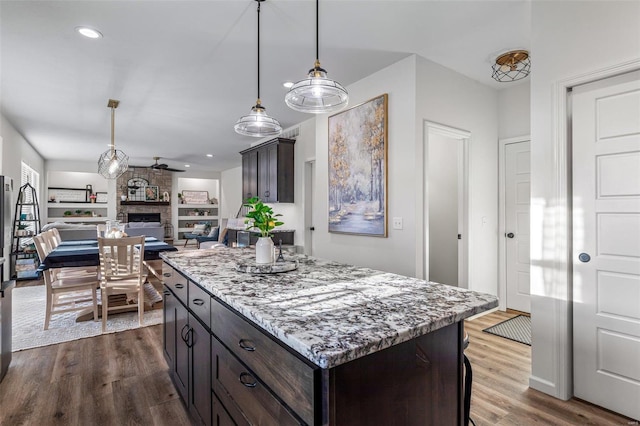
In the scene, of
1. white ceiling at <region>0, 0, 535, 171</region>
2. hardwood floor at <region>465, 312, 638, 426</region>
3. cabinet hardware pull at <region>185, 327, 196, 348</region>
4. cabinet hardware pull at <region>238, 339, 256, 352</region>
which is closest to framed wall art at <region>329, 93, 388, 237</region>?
white ceiling at <region>0, 0, 535, 171</region>

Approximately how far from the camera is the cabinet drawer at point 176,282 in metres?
1.91

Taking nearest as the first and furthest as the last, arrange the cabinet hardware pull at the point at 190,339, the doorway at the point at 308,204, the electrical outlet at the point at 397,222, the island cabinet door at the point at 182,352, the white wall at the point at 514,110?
the cabinet hardware pull at the point at 190,339 → the island cabinet door at the point at 182,352 → the electrical outlet at the point at 397,222 → the white wall at the point at 514,110 → the doorway at the point at 308,204

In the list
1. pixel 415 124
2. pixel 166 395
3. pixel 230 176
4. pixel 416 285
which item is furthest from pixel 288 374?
pixel 230 176

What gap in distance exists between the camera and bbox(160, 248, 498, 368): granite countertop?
0.87 metres

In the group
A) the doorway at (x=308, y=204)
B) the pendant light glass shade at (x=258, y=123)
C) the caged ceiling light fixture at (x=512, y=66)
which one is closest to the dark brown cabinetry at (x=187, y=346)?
the pendant light glass shade at (x=258, y=123)

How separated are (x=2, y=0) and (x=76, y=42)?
0.59 m

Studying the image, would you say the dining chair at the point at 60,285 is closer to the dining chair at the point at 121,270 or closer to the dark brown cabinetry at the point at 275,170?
the dining chair at the point at 121,270

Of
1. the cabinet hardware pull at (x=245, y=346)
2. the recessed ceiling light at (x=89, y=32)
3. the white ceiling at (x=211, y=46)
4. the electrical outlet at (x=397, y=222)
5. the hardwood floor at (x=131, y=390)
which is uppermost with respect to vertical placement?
the white ceiling at (x=211, y=46)

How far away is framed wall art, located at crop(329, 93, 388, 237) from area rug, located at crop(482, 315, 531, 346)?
59.2 inches

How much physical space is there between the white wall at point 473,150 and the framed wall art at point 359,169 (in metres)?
0.36

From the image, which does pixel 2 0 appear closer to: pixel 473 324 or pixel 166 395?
pixel 166 395

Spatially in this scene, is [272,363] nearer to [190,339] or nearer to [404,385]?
[404,385]

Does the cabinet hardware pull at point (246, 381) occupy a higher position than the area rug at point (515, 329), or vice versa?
the cabinet hardware pull at point (246, 381)

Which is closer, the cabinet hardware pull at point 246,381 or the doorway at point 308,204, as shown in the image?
the cabinet hardware pull at point 246,381
